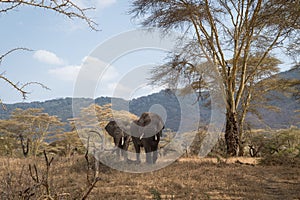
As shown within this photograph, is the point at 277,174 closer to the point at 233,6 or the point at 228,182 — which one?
the point at 228,182

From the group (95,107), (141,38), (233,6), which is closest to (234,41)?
(233,6)

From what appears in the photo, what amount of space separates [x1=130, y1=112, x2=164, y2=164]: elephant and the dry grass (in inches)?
63.0

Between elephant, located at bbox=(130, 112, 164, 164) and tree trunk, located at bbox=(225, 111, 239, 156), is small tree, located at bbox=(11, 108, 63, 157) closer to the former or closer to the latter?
elephant, located at bbox=(130, 112, 164, 164)

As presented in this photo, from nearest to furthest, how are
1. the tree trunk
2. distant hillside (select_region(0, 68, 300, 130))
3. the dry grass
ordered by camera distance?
1. the dry grass
2. the tree trunk
3. distant hillside (select_region(0, 68, 300, 130))

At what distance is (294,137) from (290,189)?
13.2 meters

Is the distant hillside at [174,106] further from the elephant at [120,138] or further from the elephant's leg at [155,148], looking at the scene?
the elephant's leg at [155,148]

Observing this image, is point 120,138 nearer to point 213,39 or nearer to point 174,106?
point 213,39

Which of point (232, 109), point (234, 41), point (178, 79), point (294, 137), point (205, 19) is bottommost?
point (294, 137)

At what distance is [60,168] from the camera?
8.12m

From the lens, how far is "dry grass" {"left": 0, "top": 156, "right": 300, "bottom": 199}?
5.01 metres

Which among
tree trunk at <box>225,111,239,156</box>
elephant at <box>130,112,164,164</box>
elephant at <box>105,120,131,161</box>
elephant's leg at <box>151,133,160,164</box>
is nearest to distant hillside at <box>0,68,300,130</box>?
elephant at <box>105,120,131,161</box>

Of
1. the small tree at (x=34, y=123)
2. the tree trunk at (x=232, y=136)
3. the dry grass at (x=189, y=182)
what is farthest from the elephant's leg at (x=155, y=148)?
the small tree at (x=34, y=123)

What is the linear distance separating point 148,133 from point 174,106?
18.3 metres

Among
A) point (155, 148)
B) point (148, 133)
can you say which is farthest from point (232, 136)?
point (148, 133)
